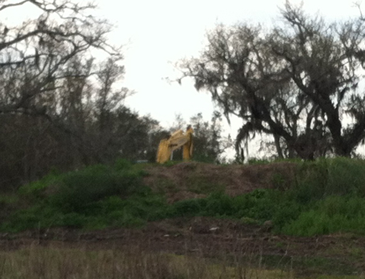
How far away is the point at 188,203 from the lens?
21797mm

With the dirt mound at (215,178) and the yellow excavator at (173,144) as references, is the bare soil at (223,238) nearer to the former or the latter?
the dirt mound at (215,178)

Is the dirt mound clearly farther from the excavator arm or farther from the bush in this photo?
the excavator arm

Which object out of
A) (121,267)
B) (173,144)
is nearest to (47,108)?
(173,144)

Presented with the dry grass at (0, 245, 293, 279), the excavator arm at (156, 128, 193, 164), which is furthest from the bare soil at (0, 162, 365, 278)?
the excavator arm at (156, 128, 193, 164)

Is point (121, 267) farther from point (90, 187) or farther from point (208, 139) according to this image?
point (208, 139)

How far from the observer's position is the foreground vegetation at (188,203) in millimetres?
19656

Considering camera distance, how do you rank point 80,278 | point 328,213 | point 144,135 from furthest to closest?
point 144,135, point 328,213, point 80,278

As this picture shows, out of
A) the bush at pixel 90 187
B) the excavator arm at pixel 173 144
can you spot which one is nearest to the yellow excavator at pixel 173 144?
the excavator arm at pixel 173 144

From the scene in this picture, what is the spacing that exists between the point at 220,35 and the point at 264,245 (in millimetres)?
31892

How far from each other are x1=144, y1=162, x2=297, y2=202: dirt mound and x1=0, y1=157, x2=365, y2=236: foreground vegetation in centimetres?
28

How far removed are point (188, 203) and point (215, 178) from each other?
3276mm

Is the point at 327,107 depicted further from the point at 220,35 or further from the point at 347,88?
the point at 220,35

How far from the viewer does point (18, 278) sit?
31.8ft

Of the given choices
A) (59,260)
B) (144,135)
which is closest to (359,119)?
(144,135)
